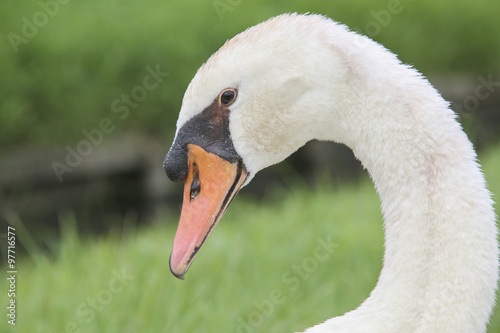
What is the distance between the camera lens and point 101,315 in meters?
3.15

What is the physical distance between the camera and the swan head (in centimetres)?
181

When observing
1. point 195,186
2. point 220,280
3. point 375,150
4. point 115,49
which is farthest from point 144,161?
point 375,150

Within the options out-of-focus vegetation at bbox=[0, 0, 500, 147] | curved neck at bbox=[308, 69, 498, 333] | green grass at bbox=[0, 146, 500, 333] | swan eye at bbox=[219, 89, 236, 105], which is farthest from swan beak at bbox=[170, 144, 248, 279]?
out-of-focus vegetation at bbox=[0, 0, 500, 147]

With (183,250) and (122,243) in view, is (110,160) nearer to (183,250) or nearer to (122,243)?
(122,243)

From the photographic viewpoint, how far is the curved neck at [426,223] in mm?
1693

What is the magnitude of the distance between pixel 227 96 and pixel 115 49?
170 inches

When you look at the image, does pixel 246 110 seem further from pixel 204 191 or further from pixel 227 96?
pixel 204 191

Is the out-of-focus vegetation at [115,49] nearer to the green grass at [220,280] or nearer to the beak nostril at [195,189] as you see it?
the green grass at [220,280]

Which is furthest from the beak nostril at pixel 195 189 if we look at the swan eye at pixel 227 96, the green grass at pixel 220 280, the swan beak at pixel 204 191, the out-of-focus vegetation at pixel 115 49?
the out-of-focus vegetation at pixel 115 49

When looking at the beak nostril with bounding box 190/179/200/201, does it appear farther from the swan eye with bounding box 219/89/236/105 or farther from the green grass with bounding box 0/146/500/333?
the green grass with bounding box 0/146/500/333

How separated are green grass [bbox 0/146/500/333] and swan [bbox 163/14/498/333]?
1.33 meters

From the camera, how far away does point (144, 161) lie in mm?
6434

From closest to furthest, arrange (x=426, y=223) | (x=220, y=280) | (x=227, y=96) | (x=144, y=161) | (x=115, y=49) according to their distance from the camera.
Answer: (x=426, y=223) → (x=227, y=96) → (x=220, y=280) → (x=115, y=49) → (x=144, y=161)

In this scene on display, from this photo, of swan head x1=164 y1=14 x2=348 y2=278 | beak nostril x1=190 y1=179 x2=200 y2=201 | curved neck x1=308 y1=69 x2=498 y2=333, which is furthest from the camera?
beak nostril x1=190 y1=179 x2=200 y2=201
